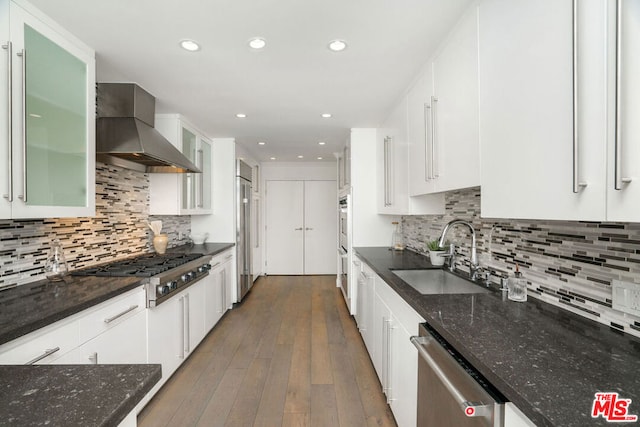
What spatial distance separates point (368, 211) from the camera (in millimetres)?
3840

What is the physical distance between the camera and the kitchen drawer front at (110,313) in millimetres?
1552

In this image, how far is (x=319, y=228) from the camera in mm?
6336

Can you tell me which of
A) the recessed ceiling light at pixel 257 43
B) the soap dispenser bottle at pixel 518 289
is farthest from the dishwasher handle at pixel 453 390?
the recessed ceiling light at pixel 257 43

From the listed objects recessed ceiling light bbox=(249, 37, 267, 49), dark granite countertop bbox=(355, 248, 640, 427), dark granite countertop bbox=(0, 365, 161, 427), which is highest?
recessed ceiling light bbox=(249, 37, 267, 49)

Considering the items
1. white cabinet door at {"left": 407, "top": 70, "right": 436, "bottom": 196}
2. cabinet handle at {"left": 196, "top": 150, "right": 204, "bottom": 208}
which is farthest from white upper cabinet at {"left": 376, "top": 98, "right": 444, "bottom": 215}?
cabinet handle at {"left": 196, "top": 150, "right": 204, "bottom": 208}

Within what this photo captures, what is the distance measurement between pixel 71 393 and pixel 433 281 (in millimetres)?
2062

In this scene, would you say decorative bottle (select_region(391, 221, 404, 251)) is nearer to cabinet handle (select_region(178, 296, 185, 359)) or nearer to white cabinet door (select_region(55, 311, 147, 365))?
cabinet handle (select_region(178, 296, 185, 359))

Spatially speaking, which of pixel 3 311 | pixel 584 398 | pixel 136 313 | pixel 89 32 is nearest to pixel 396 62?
pixel 89 32

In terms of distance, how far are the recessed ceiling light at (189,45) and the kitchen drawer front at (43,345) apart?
5.34 feet

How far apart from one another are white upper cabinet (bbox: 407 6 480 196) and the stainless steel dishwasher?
0.77 m

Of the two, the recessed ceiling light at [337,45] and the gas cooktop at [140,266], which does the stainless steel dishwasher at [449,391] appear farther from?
the gas cooktop at [140,266]

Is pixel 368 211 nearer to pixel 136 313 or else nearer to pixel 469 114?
pixel 469 114

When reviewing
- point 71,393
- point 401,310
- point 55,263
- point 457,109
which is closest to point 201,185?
point 55,263

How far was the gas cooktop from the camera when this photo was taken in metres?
2.10
